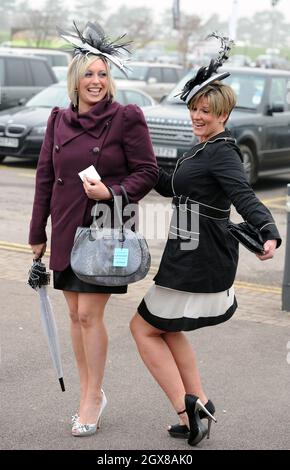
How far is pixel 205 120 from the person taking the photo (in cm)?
439

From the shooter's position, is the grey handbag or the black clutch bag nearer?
the black clutch bag

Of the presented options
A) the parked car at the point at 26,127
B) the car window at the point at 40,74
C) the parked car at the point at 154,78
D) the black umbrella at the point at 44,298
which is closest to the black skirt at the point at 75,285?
the black umbrella at the point at 44,298

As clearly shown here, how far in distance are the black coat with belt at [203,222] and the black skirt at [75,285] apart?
0.73 feet

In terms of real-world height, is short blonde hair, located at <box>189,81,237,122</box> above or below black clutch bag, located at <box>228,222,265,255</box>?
above

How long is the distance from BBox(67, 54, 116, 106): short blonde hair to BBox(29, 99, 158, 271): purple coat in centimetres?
8

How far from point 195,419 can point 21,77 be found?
54.7ft

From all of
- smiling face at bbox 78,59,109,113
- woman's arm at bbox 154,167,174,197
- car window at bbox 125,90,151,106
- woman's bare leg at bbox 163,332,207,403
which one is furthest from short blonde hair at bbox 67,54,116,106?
car window at bbox 125,90,151,106

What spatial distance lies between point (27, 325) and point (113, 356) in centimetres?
91

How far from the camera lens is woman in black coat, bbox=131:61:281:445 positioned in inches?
172

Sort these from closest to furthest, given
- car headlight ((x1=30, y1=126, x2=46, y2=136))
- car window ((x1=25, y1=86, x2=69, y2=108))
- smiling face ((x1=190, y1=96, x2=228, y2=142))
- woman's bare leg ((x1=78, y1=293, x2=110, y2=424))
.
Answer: smiling face ((x1=190, y1=96, x2=228, y2=142))
woman's bare leg ((x1=78, y1=293, x2=110, y2=424))
car headlight ((x1=30, y1=126, x2=46, y2=136))
car window ((x1=25, y1=86, x2=69, y2=108))

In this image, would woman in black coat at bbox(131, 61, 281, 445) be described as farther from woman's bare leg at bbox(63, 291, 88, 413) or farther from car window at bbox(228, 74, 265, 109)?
car window at bbox(228, 74, 265, 109)

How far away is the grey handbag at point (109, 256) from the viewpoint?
4.32m

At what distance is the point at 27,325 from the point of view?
21.7 feet

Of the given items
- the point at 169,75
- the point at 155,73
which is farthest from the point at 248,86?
the point at 169,75
